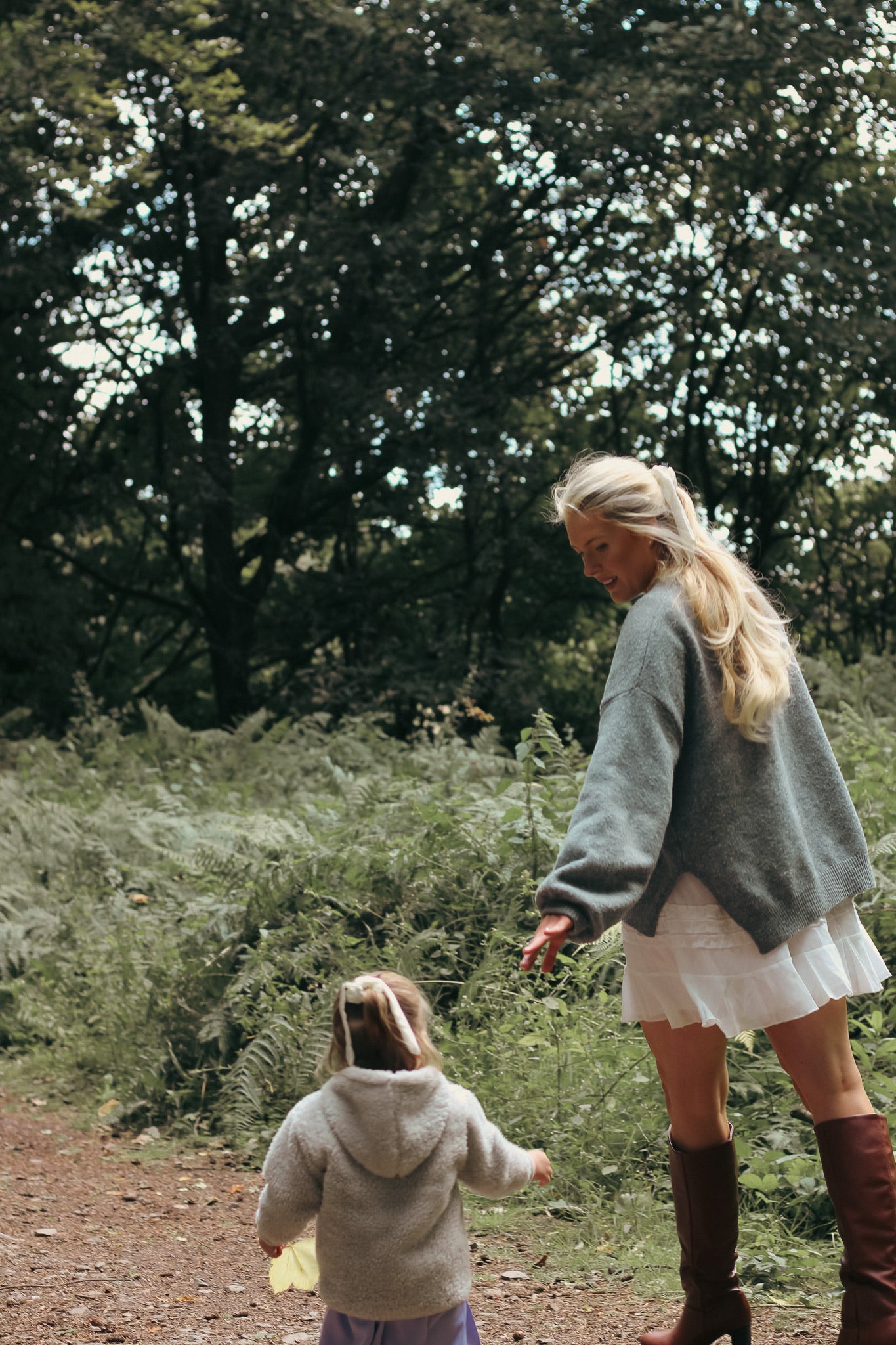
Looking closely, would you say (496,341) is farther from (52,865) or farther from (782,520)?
(52,865)

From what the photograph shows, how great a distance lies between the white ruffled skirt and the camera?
2.71 m

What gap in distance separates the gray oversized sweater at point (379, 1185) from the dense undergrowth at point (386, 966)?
161 centimetres

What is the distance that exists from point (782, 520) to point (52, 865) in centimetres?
1288

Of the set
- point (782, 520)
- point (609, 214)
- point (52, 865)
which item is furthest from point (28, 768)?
point (782, 520)

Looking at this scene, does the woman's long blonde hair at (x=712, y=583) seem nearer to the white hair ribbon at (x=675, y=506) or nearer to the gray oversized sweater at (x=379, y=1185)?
the white hair ribbon at (x=675, y=506)

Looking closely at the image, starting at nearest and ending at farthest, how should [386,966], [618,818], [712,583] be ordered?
[618,818] < [712,583] < [386,966]

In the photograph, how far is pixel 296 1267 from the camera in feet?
9.10

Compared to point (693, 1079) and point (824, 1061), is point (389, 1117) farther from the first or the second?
point (824, 1061)

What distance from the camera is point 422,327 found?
15.2 m

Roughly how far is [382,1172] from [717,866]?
3.00 ft

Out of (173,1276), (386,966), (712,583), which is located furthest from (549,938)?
(386,966)

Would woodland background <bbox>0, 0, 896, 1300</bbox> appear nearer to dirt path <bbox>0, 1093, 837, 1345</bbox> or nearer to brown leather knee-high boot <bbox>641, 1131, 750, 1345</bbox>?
dirt path <bbox>0, 1093, 837, 1345</bbox>

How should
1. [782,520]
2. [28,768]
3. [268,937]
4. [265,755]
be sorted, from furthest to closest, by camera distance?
[782,520], [28,768], [265,755], [268,937]

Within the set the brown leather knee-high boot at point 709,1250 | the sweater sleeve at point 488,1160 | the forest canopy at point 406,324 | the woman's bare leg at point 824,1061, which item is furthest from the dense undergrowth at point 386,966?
the forest canopy at point 406,324
